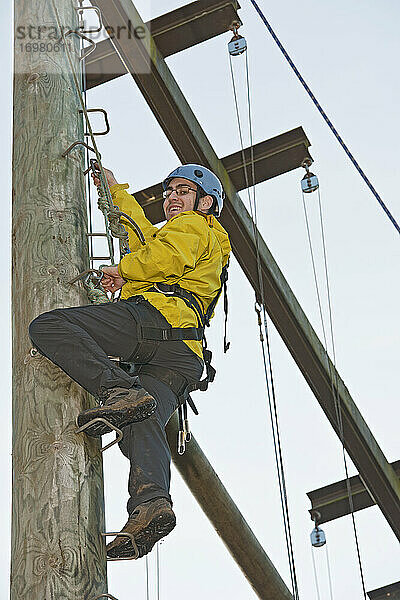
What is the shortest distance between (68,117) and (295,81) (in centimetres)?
534

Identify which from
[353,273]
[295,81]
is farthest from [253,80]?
[353,273]

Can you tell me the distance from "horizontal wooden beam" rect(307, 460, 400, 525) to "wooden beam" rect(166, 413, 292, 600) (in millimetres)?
1163

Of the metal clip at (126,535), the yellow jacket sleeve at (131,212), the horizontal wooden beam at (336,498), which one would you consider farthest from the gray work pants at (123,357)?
the horizontal wooden beam at (336,498)

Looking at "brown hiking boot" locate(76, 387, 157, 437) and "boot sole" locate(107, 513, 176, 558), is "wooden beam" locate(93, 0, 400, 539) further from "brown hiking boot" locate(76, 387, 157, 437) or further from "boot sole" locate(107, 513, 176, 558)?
"boot sole" locate(107, 513, 176, 558)

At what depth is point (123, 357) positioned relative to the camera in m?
3.24

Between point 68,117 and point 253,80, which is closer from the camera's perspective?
point 68,117

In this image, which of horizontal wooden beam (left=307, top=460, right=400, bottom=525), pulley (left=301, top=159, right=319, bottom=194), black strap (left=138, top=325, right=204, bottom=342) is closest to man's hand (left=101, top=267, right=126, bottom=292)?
black strap (left=138, top=325, right=204, bottom=342)

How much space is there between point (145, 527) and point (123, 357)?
60 centimetres

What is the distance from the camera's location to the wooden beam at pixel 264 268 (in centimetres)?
634

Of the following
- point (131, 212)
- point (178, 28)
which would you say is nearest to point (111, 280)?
point (131, 212)

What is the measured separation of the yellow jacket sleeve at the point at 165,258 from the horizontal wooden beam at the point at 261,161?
11.5 ft

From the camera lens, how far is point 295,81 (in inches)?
339

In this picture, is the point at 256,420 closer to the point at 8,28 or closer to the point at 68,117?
the point at 8,28

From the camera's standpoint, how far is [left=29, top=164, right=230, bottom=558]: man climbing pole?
287cm
